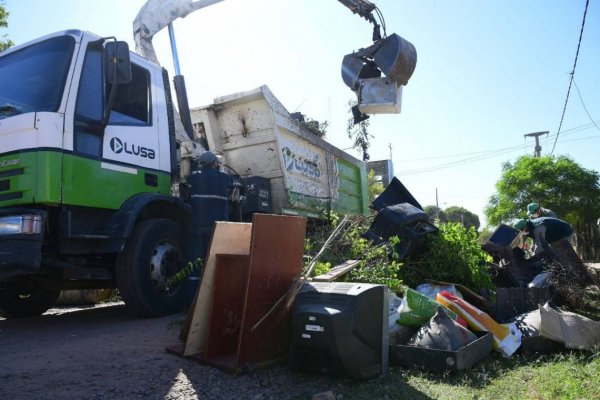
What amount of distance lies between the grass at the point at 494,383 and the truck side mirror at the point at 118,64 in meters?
2.99

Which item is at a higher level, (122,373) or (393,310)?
(393,310)

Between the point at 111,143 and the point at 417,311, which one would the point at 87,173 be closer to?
the point at 111,143

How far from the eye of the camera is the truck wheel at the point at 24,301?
16.6 ft

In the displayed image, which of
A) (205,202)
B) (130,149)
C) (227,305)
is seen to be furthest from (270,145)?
(227,305)

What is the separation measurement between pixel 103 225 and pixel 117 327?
0.91 meters

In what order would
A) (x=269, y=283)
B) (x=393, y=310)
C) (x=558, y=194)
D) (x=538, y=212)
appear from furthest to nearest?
(x=558, y=194) → (x=538, y=212) → (x=393, y=310) → (x=269, y=283)

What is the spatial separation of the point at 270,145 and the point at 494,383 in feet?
13.1

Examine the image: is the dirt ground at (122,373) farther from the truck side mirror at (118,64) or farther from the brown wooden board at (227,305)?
the truck side mirror at (118,64)

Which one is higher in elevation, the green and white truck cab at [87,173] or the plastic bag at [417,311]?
the green and white truck cab at [87,173]

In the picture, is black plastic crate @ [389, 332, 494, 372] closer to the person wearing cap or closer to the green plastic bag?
the green plastic bag

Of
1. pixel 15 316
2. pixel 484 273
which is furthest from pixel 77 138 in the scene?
pixel 484 273

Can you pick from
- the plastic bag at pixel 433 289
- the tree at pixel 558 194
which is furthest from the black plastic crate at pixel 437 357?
the tree at pixel 558 194

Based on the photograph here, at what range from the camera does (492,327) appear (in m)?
3.50

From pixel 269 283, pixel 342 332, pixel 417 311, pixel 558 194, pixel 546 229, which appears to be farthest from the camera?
pixel 558 194
